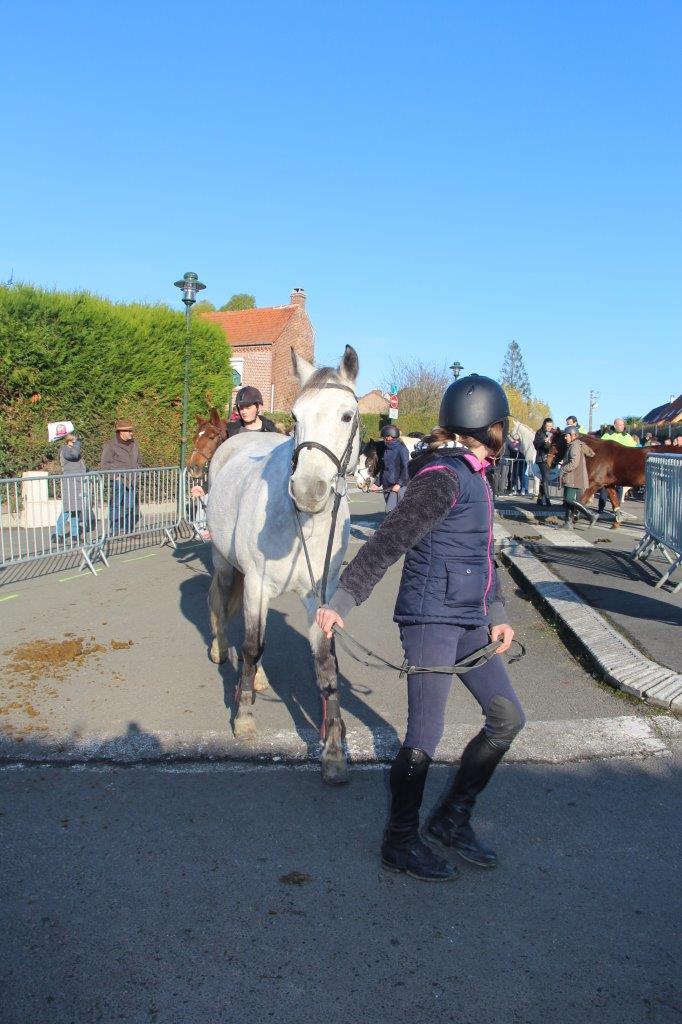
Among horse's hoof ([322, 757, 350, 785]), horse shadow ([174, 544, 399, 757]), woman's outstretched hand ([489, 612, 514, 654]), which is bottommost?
horse shadow ([174, 544, 399, 757])

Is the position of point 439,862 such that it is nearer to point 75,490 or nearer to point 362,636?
point 362,636

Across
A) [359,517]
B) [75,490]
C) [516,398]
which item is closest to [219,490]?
[75,490]

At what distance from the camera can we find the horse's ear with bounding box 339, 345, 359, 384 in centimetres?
420

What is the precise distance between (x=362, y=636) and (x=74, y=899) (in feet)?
14.2

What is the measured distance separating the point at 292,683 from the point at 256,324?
136ft

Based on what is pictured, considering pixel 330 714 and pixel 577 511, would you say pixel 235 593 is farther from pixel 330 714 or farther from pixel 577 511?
pixel 577 511

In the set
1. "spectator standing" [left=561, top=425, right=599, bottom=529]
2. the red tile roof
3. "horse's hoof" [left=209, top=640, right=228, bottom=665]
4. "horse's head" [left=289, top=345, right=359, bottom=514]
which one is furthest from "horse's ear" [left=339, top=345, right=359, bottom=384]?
the red tile roof

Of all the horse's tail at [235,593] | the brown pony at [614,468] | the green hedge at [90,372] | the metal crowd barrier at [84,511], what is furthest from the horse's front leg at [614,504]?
the horse's tail at [235,593]

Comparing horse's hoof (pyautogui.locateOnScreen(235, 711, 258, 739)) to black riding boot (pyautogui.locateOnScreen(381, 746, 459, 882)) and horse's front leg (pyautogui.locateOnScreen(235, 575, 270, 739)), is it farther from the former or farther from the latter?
black riding boot (pyautogui.locateOnScreen(381, 746, 459, 882))

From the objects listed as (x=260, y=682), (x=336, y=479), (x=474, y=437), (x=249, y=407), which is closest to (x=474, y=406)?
(x=474, y=437)

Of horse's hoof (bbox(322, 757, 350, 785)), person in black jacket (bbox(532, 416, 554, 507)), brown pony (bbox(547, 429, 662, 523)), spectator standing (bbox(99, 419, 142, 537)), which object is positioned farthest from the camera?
person in black jacket (bbox(532, 416, 554, 507))

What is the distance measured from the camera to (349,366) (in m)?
4.23

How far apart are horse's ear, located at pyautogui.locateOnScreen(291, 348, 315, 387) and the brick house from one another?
1454 inches

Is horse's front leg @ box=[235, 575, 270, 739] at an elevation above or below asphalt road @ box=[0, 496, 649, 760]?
above
